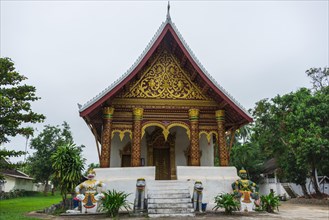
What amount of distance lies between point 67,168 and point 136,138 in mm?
2817

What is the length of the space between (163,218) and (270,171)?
25.7m

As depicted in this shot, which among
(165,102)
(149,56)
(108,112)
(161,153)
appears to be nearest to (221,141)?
(165,102)

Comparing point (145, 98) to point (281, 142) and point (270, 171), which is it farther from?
point (270, 171)

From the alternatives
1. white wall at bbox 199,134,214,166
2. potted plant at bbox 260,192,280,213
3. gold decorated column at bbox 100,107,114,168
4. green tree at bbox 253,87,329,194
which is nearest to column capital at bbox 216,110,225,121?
white wall at bbox 199,134,214,166

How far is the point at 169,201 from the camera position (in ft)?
27.2

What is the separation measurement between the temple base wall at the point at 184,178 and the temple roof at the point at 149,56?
229cm

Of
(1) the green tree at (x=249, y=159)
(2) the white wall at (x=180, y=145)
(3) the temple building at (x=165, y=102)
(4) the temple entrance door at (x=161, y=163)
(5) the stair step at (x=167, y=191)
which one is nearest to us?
(5) the stair step at (x=167, y=191)

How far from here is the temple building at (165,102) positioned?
1031 centimetres

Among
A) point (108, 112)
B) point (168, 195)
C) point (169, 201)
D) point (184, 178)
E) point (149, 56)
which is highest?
point (149, 56)

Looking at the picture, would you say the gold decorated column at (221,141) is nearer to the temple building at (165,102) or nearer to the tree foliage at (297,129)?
the temple building at (165,102)

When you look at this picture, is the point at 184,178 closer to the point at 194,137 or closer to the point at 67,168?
the point at 194,137

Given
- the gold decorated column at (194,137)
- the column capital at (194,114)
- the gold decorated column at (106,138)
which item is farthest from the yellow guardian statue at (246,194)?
the gold decorated column at (106,138)

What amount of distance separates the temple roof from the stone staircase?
11.4 ft

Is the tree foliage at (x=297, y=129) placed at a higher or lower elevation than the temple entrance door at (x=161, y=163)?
higher
